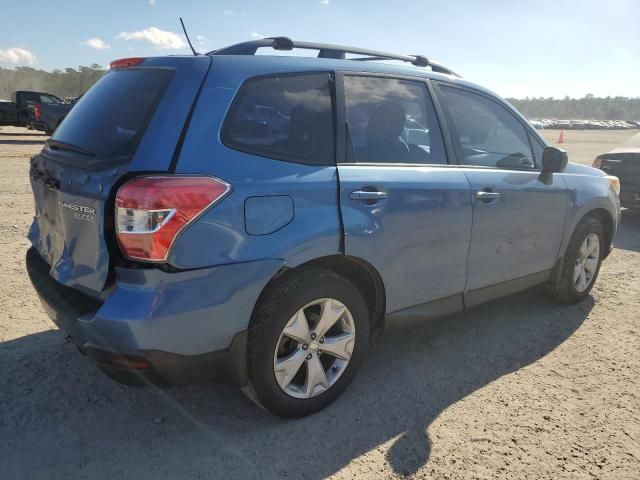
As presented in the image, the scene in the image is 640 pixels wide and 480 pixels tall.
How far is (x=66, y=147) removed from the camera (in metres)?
2.61

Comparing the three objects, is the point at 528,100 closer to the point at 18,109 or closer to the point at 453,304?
the point at 18,109

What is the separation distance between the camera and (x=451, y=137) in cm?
326

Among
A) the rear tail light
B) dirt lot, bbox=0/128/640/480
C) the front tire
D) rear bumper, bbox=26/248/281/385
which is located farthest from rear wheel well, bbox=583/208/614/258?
the rear tail light

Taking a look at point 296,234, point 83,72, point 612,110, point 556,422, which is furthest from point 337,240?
point 612,110

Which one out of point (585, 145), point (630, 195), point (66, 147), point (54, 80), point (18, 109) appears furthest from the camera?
point (54, 80)

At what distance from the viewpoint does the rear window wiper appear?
244 centimetres

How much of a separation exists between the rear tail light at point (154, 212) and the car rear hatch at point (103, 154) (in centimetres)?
8

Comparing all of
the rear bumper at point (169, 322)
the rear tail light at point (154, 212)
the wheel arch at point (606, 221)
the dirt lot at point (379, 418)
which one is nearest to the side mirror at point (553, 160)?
the wheel arch at point (606, 221)

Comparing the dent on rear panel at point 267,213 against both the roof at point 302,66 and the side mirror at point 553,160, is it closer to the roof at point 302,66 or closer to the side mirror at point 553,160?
the roof at point 302,66

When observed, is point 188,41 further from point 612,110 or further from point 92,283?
point 612,110

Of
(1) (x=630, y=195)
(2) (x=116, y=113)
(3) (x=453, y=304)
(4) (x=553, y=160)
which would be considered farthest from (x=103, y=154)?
(1) (x=630, y=195)

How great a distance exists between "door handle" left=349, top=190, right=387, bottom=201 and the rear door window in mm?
215

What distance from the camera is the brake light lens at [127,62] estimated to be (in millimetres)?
2627

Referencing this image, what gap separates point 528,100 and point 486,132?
17633 centimetres
